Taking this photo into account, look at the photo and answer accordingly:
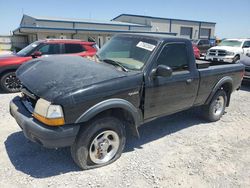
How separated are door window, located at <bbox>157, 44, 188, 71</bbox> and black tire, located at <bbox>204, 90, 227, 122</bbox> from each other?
147 cm

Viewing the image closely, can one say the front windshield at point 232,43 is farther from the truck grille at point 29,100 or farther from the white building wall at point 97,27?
the white building wall at point 97,27

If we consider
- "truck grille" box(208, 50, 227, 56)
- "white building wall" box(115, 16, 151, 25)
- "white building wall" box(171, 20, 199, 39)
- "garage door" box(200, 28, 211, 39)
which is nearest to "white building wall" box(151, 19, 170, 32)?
"white building wall" box(115, 16, 151, 25)

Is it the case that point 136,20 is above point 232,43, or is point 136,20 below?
above

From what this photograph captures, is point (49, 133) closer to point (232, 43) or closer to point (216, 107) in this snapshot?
point (216, 107)

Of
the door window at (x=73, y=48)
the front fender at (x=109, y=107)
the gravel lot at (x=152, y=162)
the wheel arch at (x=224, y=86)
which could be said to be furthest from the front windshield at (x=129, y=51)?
the door window at (x=73, y=48)

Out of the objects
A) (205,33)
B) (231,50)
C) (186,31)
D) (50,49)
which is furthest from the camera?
(205,33)

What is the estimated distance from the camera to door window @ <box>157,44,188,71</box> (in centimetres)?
393

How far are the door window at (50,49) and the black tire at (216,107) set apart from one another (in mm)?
5446

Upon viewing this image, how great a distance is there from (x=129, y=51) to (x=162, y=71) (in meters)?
0.81

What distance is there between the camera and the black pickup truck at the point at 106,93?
9.59ft

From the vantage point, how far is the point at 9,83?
7.56 meters

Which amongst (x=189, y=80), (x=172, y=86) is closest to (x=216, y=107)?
(x=189, y=80)

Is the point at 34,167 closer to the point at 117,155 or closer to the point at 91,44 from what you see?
the point at 117,155

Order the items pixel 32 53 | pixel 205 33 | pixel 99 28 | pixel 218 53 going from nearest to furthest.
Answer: pixel 32 53
pixel 218 53
pixel 99 28
pixel 205 33
